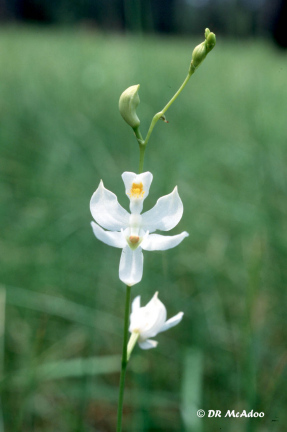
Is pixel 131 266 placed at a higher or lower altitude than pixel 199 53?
lower

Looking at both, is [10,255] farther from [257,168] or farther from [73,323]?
[257,168]

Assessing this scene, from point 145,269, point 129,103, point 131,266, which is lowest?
point 145,269

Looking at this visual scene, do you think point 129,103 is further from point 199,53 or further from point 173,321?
point 173,321

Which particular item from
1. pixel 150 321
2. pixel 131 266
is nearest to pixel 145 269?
pixel 150 321

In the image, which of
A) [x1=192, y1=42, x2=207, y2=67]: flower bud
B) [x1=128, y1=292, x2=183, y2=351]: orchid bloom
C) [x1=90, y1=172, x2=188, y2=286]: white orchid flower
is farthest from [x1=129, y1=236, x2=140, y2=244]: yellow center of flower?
[x1=192, y1=42, x2=207, y2=67]: flower bud

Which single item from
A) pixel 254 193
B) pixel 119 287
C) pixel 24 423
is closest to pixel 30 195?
pixel 119 287

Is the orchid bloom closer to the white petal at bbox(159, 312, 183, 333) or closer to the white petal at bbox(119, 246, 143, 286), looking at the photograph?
the white petal at bbox(159, 312, 183, 333)
